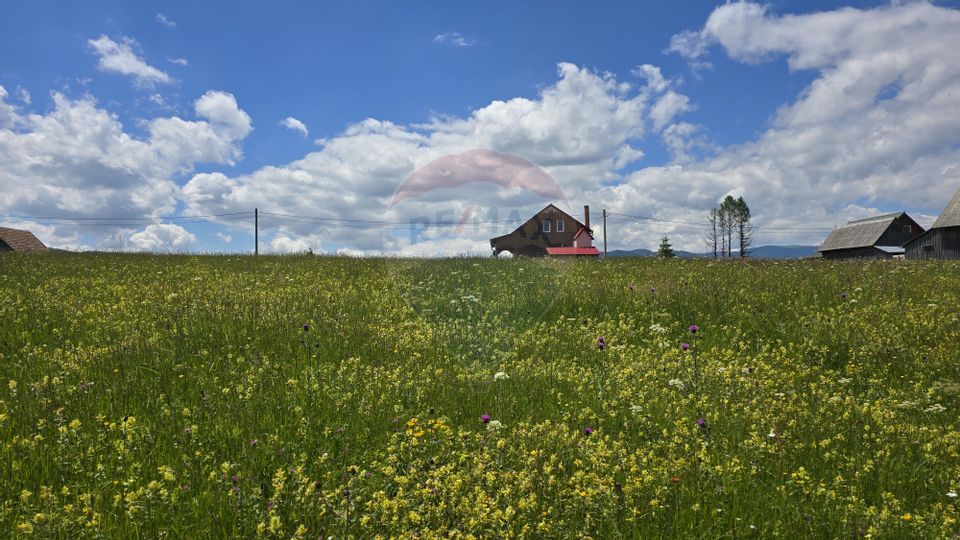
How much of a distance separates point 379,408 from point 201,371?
2.73 m

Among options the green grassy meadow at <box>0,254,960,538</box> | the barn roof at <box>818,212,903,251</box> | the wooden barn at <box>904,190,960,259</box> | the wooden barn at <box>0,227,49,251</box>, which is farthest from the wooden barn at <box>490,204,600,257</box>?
the green grassy meadow at <box>0,254,960,538</box>

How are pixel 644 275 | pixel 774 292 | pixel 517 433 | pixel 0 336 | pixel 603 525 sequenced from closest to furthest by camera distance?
1. pixel 603 525
2. pixel 517 433
3. pixel 0 336
4. pixel 774 292
5. pixel 644 275

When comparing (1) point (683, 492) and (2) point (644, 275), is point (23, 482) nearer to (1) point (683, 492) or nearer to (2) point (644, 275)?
(1) point (683, 492)

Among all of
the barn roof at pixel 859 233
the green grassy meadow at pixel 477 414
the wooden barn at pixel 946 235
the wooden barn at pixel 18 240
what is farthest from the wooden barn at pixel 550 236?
the green grassy meadow at pixel 477 414

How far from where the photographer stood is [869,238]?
227 feet

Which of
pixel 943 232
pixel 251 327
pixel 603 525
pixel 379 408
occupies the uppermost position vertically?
pixel 943 232

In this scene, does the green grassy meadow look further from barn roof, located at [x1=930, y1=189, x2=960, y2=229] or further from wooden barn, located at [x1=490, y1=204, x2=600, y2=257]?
wooden barn, located at [x1=490, y1=204, x2=600, y2=257]

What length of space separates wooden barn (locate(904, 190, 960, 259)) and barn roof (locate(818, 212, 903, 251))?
18505mm

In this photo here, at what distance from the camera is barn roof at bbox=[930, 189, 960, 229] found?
4672cm

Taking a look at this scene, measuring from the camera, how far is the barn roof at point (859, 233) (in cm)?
6812

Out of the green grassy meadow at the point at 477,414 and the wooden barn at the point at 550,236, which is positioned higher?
the wooden barn at the point at 550,236

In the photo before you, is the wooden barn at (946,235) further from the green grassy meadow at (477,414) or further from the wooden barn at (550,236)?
the green grassy meadow at (477,414)

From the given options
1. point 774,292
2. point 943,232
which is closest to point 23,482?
point 774,292

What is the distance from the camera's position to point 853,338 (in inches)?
365
